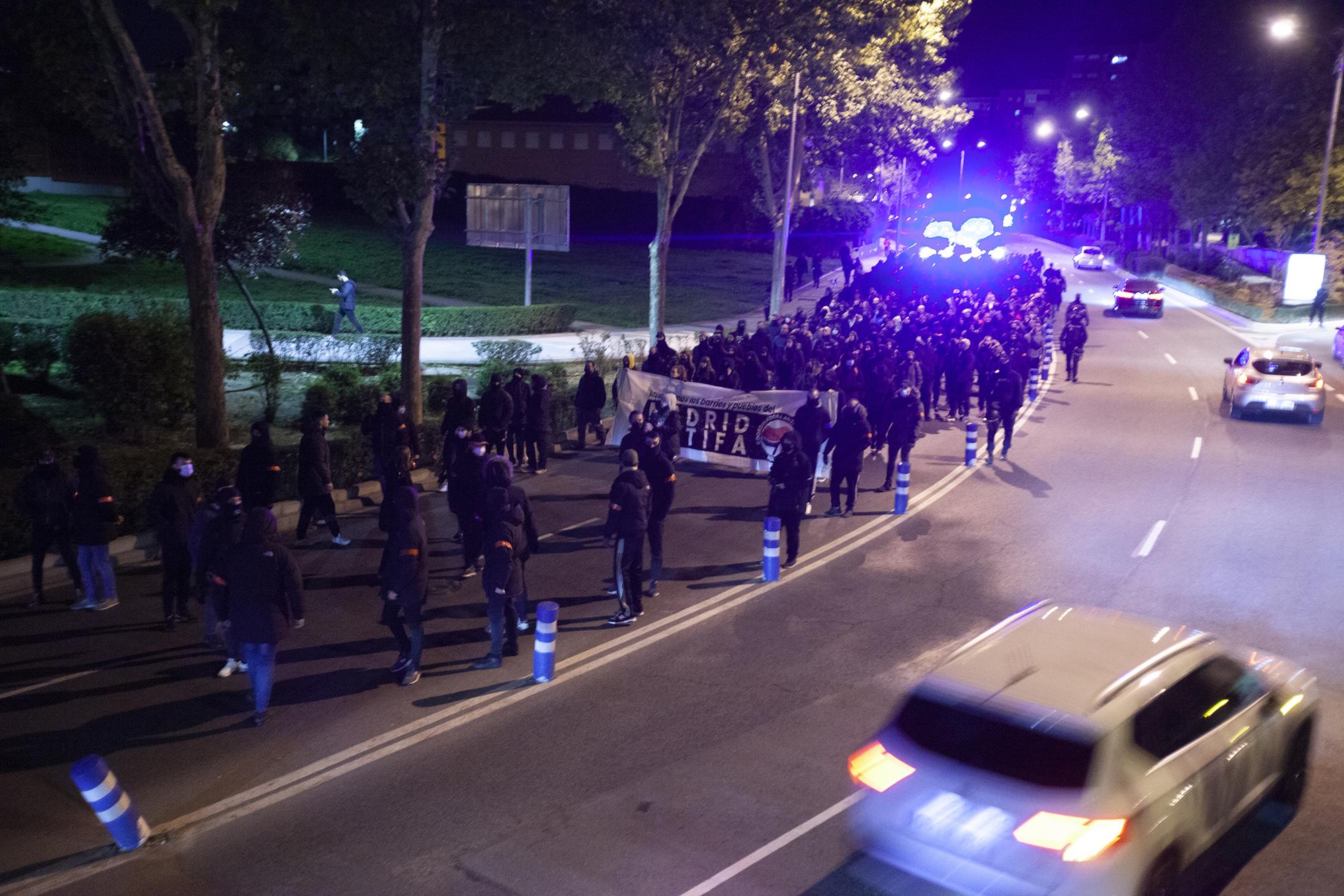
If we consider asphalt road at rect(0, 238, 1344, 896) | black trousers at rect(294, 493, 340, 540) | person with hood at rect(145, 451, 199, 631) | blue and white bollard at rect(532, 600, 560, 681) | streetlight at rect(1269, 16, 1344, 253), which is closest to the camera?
asphalt road at rect(0, 238, 1344, 896)

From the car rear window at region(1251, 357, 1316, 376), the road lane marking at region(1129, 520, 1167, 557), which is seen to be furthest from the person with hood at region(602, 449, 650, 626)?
the car rear window at region(1251, 357, 1316, 376)

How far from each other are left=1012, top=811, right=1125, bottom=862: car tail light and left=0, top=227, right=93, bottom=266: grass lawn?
1743 inches

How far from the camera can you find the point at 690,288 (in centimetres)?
4822

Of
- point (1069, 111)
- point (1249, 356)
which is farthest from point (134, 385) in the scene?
point (1069, 111)

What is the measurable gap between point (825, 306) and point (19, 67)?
19370mm

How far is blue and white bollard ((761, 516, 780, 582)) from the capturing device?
1189cm

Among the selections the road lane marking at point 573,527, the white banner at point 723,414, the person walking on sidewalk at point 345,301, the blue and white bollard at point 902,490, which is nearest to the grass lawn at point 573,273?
the person walking on sidewalk at point 345,301

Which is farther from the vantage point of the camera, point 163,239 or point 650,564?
point 163,239

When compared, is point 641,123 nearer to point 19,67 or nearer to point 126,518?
point 19,67

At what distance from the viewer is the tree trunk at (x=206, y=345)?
15258 millimetres

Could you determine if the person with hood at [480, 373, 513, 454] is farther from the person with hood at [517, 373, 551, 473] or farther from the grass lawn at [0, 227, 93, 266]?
the grass lawn at [0, 227, 93, 266]

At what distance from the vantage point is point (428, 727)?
8516mm

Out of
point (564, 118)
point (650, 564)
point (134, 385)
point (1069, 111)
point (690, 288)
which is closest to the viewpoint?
point (650, 564)

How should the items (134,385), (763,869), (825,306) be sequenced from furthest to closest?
(825,306) < (134,385) < (763,869)
